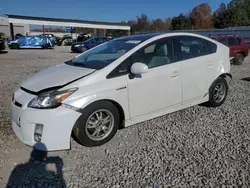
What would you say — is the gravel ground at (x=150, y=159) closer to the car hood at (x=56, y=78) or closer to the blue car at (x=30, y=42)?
the car hood at (x=56, y=78)

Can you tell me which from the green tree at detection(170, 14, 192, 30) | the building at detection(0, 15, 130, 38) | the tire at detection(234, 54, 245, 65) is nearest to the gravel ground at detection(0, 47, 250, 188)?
the tire at detection(234, 54, 245, 65)

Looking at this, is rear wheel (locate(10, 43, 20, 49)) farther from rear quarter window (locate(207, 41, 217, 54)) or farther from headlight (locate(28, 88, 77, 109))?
headlight (locate(28, 88, 77, 109))

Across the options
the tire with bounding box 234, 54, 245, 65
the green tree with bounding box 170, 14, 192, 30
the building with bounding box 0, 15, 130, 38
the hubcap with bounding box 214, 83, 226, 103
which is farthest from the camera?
the green tree with bounding box 170, 14, 192, 30

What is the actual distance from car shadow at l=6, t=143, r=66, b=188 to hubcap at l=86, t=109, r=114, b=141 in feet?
1.84

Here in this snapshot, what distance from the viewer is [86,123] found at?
120 inches

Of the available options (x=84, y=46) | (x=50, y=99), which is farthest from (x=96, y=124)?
(x=84, y=46)

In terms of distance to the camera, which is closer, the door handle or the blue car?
the door handle

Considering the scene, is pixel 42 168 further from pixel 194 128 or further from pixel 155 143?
pixel 194 128

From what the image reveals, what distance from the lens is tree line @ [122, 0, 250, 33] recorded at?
45.2 m

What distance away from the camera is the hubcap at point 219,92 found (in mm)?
4715

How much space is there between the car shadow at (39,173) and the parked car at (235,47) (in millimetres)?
10279

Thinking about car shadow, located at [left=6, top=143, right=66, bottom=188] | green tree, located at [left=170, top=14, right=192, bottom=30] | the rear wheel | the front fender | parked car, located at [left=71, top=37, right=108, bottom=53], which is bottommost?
car shadow, located at [left=6, top=143, right=66, bottom=188]

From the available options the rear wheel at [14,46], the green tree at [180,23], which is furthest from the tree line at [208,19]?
the rear wheel at [14,46]

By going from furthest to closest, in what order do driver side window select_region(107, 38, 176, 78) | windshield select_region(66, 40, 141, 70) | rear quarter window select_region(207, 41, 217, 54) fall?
rear quarter window select_region(207, 41, 217, 54) < windshield select_region(66, 40, 141, 70) < driver side window select_region(107, 38, 176, 78)
